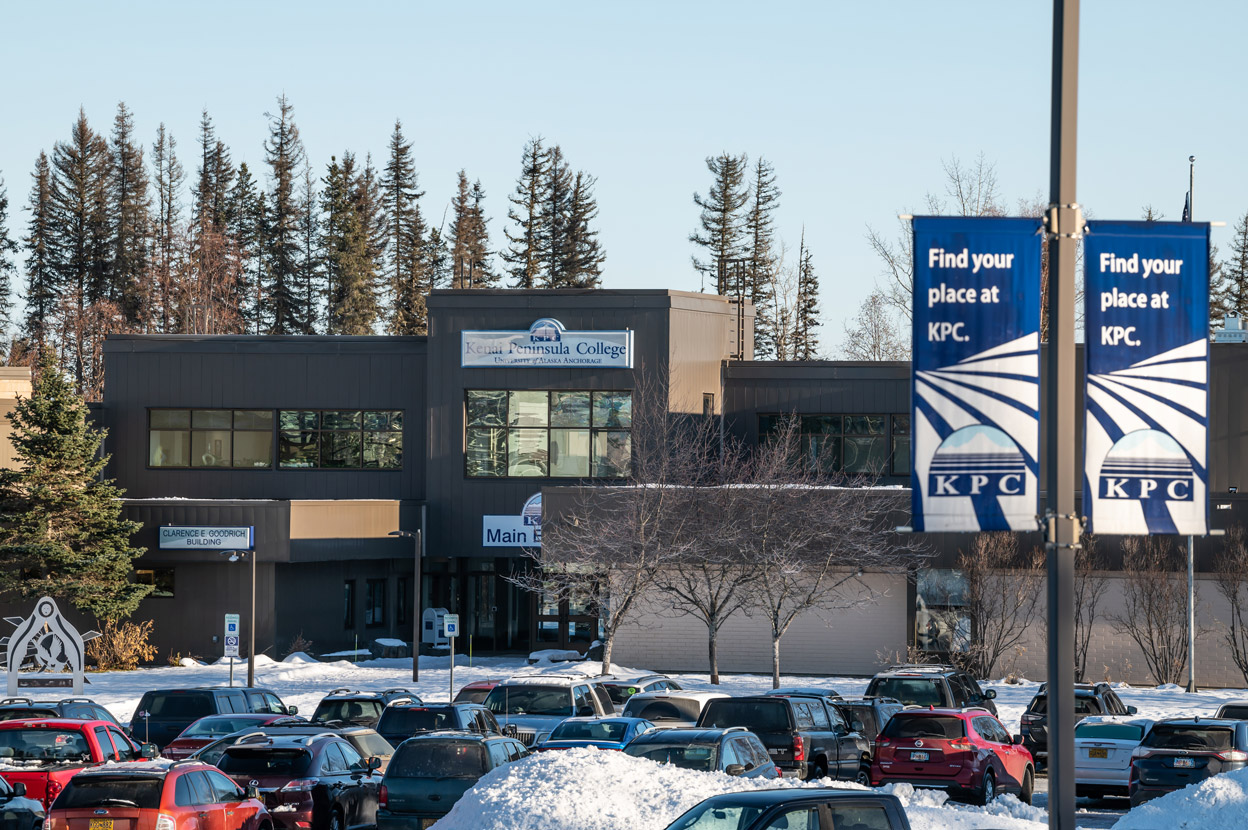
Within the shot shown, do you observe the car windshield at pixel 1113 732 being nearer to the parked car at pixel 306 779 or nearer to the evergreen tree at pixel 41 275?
the parked car at pixel 306 779

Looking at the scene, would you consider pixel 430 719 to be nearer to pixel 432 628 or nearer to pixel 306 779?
pixel 306 779

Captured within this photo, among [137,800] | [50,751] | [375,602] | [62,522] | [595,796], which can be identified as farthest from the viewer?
[375,602]

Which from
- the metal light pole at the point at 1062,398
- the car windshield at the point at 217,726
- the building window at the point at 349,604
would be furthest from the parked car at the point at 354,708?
the building window at the point at 349,604

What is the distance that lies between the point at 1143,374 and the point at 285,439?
45398 mm

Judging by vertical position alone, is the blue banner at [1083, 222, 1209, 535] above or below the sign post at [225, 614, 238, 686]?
above

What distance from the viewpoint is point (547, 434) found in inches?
1941

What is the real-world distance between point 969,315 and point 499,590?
45.4 m

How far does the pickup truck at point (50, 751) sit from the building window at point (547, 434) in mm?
29681

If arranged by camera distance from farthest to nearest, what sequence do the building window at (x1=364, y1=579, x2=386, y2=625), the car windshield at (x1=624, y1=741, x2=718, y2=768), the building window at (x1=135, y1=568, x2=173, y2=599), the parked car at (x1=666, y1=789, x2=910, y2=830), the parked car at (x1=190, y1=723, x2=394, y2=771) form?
the building window at (x1=364, y1=579, x2=386, y2=625), the building window at (x1=135, y1=568, x2=173, y2=599), the parked car at (x1=190, y1=723, x2=394, y2=771), the car windshield at (x1=624, y1=741, x2=718, y2=768), the parked car at (x1=666, y1=789, x2=910, y2=830)

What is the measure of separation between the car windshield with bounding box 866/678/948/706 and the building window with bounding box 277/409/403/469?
86.8 ft

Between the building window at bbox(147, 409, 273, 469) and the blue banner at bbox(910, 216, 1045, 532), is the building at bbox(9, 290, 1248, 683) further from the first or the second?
the blue banner at bbox(910, 216, 1045, 532)

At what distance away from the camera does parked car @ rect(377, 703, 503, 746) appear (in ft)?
75.6

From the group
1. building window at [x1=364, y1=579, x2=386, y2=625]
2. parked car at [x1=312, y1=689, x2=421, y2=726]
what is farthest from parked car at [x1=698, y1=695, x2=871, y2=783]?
building window at [x1=364, y1=579, x2=386, y2=625]

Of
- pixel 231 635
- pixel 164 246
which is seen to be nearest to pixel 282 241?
pixel 164 246
